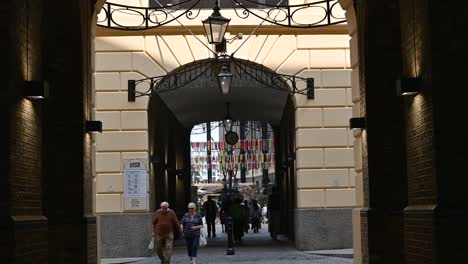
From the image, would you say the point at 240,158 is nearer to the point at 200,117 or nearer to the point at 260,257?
the point at 200,117

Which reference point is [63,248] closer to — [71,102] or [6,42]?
[71,102]

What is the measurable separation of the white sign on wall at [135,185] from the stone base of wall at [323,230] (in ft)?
13.3

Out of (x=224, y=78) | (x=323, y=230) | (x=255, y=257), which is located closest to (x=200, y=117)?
(x=323, y=230)

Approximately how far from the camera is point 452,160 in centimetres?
891

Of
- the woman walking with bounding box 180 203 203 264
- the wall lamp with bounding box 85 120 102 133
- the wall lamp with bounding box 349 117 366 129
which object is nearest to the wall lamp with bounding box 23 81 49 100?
the wall lamp with bounding box 85 120 102 133

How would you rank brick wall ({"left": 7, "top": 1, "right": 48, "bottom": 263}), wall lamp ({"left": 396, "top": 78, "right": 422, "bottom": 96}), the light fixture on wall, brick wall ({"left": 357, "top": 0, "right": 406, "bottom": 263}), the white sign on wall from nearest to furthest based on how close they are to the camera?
brick wall ({"left": 7, "top": 1, "right": 48, "bottom": 263})
wall lamp ({"left": 396, "top": 78, "right": 422, "bottom": 96})
brick wall ({"left": 357, "top": 0, "right": 406, "bottom": 263})
the light fixture on wall
the white sign on wall

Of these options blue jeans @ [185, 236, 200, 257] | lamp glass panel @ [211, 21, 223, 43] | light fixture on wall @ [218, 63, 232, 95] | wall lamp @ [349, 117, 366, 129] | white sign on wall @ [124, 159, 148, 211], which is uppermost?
lamp glass panel @ [211, 21, 223, 43]

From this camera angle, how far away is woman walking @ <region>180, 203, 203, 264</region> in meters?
18.8

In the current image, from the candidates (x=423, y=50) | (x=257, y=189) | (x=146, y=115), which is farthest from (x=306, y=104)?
(x=257, y=189)

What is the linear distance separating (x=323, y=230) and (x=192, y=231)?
583 centimetres

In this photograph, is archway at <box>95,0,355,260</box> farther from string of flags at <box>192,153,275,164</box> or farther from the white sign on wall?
string of flags at <box>192,153,275,164</box>

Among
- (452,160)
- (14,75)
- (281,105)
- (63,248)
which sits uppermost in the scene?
(281,105)

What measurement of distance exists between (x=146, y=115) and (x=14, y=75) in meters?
14.5

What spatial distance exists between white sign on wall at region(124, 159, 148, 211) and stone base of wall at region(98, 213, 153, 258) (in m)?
0.27
